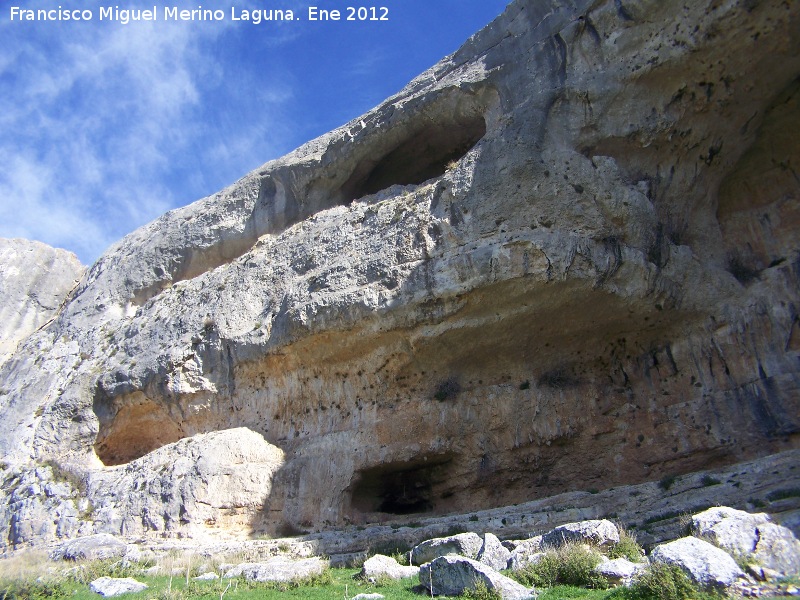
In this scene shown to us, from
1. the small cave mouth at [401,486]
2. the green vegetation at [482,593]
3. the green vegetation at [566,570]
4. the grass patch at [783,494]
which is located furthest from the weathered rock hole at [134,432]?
the grass patch at [783,494]

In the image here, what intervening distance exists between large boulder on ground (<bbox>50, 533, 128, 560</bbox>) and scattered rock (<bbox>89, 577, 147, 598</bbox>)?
10.9 ft

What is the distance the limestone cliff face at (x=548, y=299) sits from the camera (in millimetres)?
14250

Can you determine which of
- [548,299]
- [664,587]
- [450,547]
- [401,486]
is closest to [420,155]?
[548,299]

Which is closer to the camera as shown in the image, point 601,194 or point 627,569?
point 627,569

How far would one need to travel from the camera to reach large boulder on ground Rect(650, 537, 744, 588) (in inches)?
269

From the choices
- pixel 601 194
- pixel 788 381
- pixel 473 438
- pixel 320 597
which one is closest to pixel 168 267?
pixel 473 438

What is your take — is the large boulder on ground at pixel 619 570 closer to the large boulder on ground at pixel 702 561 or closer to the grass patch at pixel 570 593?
the grass patch at pixel 570 593

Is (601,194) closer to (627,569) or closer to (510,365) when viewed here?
(510,365)

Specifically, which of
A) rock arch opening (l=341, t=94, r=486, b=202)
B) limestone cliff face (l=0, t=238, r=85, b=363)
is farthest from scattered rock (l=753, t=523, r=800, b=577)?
limestone cliff face (l=0, t=238, r=85, b=363)

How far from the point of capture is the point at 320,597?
29.6 ft

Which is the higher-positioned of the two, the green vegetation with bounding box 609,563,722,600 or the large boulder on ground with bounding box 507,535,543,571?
the large boulder on ground with bounding box 507,535,543,571

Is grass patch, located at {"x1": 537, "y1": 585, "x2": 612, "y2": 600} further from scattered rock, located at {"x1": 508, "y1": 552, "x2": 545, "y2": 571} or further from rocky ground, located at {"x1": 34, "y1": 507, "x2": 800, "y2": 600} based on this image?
scattered rock, located at {"x1": 508, "y1": 552, "x2": 545, "y2": 571}

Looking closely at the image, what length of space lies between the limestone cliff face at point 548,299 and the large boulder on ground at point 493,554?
17.0 feet

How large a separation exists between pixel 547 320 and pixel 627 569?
7283mm
